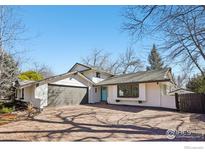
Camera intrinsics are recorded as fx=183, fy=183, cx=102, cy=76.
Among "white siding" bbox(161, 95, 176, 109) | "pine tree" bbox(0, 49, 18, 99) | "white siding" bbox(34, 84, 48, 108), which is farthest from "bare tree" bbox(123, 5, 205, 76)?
"white siding" bbox(34, 84, 48, 108)

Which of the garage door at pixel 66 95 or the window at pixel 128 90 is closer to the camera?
the garage door at pixel 66 95

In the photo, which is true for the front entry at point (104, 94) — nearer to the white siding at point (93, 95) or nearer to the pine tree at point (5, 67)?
the white siding at point (93, 95)

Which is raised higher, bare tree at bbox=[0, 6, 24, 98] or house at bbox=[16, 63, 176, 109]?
bare tree at bbox=[0, 6, 24, 98]

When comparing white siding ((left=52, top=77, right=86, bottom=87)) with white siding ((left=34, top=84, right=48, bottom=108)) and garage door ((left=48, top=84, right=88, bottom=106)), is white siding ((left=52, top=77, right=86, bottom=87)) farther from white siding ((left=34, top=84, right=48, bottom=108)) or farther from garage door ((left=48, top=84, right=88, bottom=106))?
white siding ((left=34, top=84, right=48, bottom=108))

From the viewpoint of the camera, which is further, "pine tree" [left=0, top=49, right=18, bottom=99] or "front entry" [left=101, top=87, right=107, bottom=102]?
"front entry" [left=101, top=87, right=107, bottom=102]

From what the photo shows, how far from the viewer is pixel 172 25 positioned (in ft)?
19.1

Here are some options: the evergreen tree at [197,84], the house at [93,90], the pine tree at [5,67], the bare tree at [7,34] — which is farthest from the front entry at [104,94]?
the bare tree at [7,34]

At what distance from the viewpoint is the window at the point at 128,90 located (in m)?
12.0

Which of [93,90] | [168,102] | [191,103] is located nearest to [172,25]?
[191,103]

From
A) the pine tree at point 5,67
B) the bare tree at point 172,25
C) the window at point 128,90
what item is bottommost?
the window at point 128,90

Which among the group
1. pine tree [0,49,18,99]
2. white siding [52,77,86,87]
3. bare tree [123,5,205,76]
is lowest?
white siding [52,77,86,87]

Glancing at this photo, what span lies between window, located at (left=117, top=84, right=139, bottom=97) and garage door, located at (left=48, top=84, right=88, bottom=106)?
2.71 m

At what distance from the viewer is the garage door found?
1148 cm
